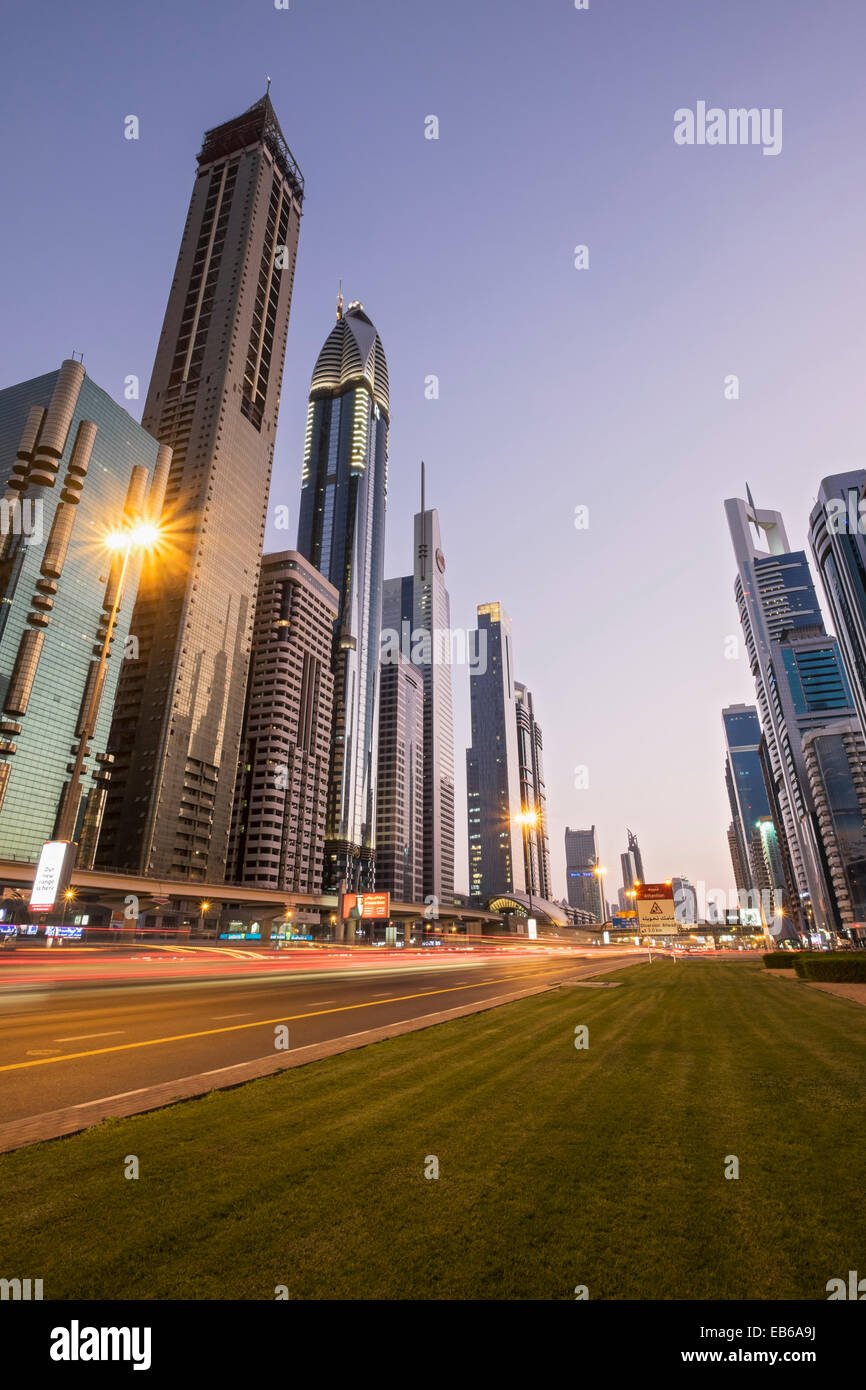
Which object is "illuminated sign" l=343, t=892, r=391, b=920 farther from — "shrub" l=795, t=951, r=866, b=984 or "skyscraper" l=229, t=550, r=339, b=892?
"skyscraper" l=229, t=550, r=339, b=892

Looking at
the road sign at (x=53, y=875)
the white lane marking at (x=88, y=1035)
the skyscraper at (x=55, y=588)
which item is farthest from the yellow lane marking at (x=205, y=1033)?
the skyscraper at (x=55, y=588)

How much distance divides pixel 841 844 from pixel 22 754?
19754 centimetres

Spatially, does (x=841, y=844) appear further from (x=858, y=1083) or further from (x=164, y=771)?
(x=858, y=1083)

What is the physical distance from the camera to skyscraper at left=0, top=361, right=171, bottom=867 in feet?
369

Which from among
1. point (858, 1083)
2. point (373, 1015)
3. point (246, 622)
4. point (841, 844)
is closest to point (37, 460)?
point (246, 622)

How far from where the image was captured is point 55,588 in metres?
119

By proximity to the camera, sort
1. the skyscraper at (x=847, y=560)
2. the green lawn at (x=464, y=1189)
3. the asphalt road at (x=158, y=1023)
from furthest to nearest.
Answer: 1. the skyscraper at (x=847, y=560)
2. the asphalt road at (x=158, y=1023)
3. the green lawn at (x=464, y=1189)

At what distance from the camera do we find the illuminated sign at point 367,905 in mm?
71688

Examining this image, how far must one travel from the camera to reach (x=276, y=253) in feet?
608

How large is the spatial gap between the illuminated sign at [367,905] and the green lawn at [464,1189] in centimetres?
6398

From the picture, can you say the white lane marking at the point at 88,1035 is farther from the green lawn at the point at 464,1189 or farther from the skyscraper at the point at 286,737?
the skyscraper at the point at 286,737

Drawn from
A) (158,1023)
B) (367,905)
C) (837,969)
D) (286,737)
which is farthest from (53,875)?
(286,737)

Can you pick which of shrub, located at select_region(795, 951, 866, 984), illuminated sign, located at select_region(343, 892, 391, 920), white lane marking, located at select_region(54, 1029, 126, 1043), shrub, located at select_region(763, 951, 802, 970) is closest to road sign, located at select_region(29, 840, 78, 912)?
white lane marking, located at select_region(54, 1029, 126, 1043)

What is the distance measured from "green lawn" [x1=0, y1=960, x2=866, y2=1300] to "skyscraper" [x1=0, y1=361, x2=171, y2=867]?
115 m
